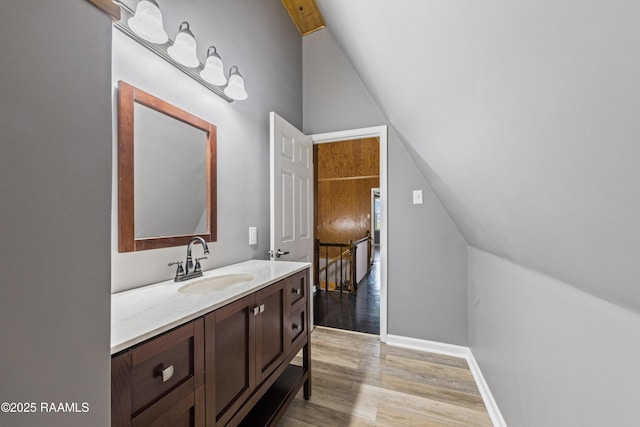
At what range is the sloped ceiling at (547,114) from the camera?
307 mm

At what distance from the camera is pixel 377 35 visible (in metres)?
1.15

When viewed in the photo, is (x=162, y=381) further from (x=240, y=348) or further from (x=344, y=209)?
(x=344, y=209)

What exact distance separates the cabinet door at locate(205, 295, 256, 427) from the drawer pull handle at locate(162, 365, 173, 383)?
4.9 inches

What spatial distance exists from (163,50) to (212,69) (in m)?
0.26

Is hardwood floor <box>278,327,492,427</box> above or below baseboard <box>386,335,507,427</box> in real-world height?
below

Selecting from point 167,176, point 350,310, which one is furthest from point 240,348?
point 350,310

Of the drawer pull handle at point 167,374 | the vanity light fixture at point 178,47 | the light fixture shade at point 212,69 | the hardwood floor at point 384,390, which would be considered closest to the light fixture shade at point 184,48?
the vanity light fixture at point 178,47

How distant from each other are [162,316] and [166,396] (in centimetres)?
22

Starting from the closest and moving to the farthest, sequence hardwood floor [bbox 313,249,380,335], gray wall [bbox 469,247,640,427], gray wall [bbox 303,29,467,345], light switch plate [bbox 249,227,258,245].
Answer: gray wall [bbox 469,247,640,427], light switch plate [bbox 249,227,258,245], gray wall [bbox 303,29,467,345], hardwood floor [bbox 313,249,380,335]

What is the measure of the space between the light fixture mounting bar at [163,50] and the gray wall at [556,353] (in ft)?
5.46

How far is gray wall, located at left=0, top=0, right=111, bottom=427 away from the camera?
0.37m

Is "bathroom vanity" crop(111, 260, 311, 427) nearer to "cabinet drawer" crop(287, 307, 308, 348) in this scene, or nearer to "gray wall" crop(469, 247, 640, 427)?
"cabinet drawer" crop(287, 307, 308, 348)

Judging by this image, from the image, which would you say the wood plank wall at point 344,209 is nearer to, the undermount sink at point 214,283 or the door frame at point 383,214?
the door frame at point 383,214

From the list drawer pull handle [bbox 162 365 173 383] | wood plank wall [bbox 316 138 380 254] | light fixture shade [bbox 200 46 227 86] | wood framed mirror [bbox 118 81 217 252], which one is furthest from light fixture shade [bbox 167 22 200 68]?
wood plank wall [bbox 316 138 380 254]
